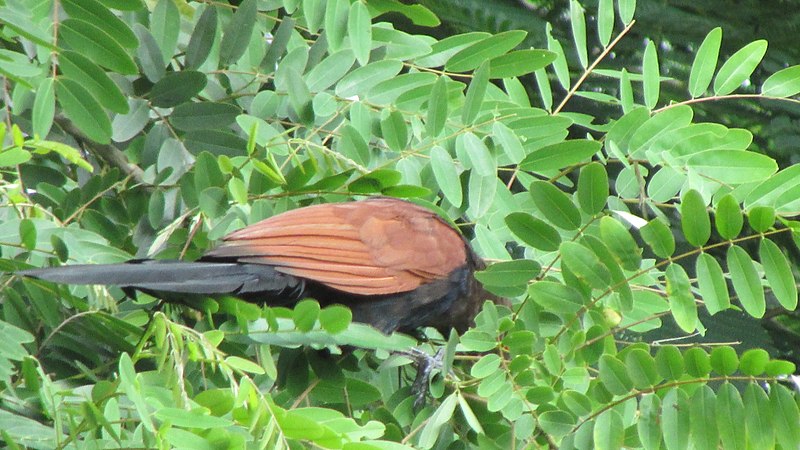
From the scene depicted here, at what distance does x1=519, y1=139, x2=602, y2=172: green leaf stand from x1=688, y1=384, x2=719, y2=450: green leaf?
659mm

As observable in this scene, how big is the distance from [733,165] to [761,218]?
8.5 inches

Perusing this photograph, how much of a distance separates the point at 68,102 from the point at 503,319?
100cm

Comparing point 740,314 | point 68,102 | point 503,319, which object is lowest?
point 740,314

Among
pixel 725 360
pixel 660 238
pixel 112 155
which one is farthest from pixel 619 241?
pixel 112 155

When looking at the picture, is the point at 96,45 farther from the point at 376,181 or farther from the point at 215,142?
the point at 376,181

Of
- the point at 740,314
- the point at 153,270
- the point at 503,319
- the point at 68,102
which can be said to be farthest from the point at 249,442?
the point at 740,314

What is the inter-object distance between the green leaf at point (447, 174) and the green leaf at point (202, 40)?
2.05 feet

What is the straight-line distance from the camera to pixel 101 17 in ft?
6.97

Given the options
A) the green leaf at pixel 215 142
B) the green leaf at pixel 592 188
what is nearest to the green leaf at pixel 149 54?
the green leaf at pixel 215 142

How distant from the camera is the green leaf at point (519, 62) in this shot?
8.37ft

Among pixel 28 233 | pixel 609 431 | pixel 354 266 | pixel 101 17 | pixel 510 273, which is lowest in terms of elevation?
pixel 354 266

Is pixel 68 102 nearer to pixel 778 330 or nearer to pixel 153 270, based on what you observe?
pixel 153 270

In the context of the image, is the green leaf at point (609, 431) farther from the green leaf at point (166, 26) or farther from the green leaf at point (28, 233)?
the green leaf at point (166, 26)

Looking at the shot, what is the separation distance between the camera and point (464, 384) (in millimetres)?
2215
